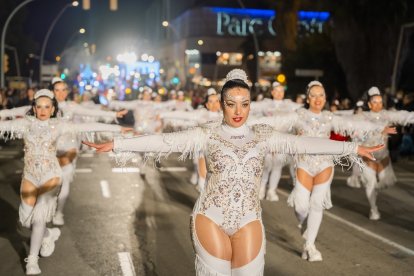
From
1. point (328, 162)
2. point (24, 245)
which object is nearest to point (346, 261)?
point (328, 162)

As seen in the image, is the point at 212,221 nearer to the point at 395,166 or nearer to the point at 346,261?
the point at 346,261

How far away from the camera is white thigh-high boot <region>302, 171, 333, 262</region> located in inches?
291

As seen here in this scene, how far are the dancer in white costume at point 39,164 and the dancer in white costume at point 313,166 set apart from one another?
8.22 feet

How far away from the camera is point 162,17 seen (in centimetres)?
10794

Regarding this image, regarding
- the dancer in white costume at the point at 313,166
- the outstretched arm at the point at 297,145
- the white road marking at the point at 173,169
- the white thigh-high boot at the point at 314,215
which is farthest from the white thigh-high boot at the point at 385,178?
the white road marking at the point at 173,169

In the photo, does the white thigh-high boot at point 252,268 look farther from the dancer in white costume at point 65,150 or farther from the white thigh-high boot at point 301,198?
the dancer in white costume at point 65,150

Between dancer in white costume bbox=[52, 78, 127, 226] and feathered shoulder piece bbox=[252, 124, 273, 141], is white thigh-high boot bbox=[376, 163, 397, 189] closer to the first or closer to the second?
dancer in white costume bbox=[52, 78, 127, 226]

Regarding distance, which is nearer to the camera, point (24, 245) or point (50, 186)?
point (50, 186)

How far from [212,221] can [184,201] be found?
7.10 m

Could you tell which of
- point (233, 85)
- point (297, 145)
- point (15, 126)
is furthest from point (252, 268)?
point (15, 126)

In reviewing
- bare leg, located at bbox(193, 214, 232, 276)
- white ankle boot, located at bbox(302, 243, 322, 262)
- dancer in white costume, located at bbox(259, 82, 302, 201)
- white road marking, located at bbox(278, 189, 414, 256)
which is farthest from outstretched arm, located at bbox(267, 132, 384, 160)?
dancer in white costume, located at bbox(259, 82, 302, 201)

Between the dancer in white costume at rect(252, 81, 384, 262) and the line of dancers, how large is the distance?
0.04 ft

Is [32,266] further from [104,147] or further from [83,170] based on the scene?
[83,170]

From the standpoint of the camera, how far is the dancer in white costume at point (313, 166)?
7422 millimetres
